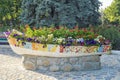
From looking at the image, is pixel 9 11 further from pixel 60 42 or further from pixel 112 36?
pixel 60 42

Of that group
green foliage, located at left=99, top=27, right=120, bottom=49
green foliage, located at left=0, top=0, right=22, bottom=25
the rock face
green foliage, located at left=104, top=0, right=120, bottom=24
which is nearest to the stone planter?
the rock face

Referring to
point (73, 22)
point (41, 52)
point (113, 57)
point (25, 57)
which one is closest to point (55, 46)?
point (41, 52)

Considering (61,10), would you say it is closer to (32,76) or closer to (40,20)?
(40,20)

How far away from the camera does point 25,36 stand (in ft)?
29.1

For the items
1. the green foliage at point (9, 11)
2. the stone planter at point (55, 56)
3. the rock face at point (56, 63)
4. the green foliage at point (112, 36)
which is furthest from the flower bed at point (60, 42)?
the green foliage at point (9, 11)

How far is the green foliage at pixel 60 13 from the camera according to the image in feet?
50.3

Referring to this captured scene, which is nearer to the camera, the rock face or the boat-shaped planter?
the boat-shaped planter

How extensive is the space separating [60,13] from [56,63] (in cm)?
734

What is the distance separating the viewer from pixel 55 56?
27.5 ft

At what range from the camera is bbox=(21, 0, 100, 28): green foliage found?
15344 millimetres

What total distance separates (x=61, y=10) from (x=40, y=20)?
1.20m

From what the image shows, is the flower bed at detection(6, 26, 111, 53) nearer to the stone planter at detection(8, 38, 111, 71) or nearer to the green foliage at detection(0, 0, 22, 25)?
the stone planter at detection(8, 38, 111, 71)

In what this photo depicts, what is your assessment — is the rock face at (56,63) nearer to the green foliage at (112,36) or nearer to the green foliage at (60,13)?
the green foliage at (112,36)

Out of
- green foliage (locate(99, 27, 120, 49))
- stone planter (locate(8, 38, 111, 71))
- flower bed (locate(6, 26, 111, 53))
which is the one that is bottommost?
green foliage (locate(99, 27, 120, 49))
